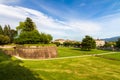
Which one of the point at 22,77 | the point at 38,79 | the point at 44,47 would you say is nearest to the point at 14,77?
the point at 22,77

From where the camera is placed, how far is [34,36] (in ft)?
182

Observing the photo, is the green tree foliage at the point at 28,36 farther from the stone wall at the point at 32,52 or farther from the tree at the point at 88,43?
the tree at the point at 88,43

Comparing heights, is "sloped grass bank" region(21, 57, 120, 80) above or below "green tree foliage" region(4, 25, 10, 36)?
below

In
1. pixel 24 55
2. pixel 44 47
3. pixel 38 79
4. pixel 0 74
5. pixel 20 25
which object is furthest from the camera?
pixel 20 25

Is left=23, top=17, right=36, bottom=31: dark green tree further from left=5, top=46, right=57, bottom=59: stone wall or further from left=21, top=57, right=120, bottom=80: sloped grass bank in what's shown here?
left=21, top=57, right=120, bottom=80: sloped grass bank

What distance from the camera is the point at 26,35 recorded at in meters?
55.9

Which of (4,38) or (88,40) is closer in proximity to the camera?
(4,38)

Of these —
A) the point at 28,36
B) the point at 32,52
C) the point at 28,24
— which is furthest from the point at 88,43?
the point at 32,52

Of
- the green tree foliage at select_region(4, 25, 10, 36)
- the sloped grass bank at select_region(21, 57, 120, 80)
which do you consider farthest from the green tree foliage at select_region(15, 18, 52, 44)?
the sloped grass bank at select_region(21, 57, 120, 80)

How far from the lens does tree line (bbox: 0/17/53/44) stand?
55156mm

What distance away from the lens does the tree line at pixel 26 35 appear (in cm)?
5516

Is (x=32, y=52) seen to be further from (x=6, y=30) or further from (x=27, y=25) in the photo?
(x=6, y=30)

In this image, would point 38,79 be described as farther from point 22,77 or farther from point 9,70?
point 9,70

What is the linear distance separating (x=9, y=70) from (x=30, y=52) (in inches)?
933
